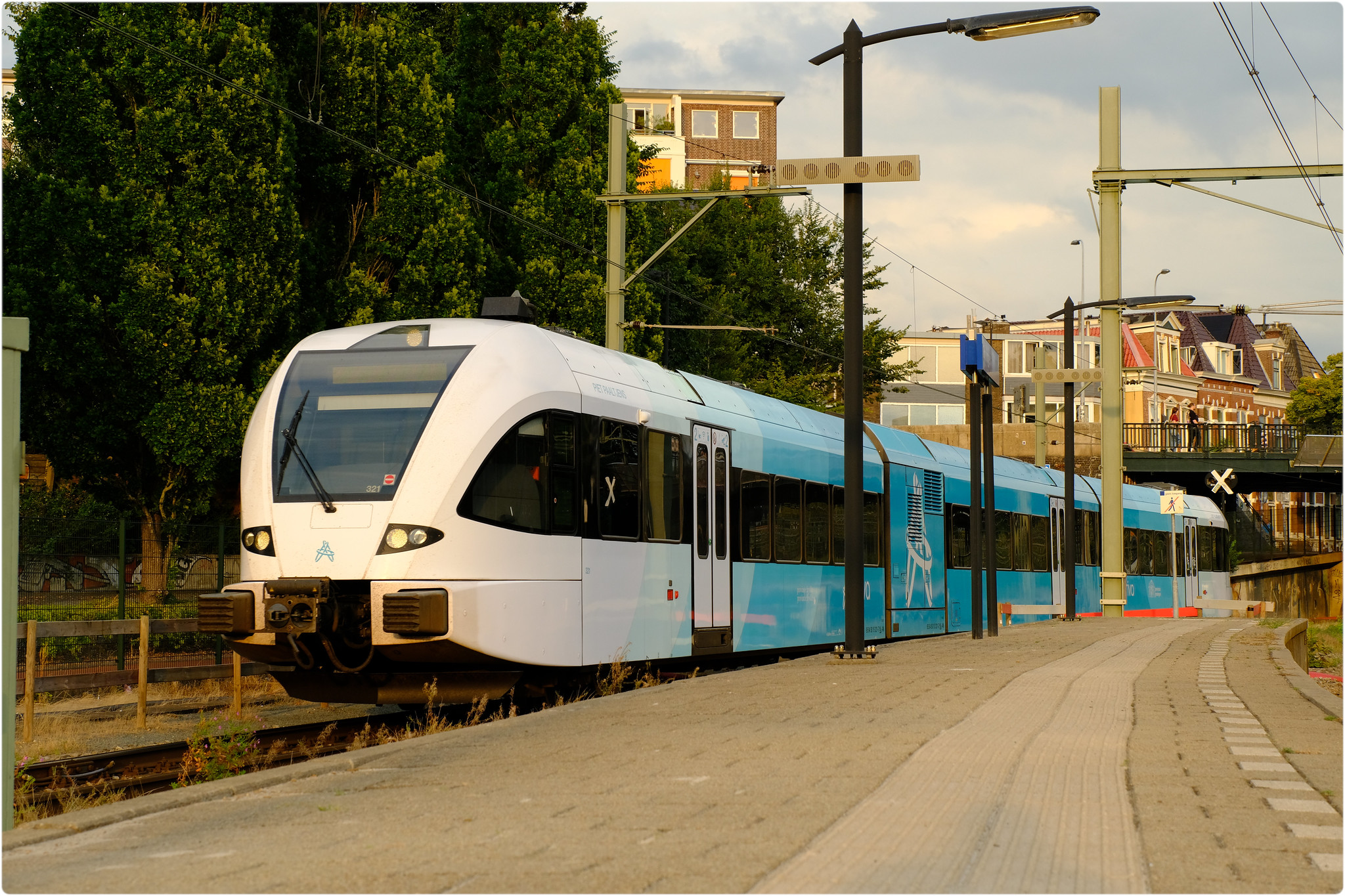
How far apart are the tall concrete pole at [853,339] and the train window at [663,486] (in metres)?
2.02

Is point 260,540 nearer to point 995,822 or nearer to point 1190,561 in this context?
point 995,822

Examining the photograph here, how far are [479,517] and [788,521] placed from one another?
7193 millimetres

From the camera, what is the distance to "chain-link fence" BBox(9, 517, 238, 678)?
1661cm

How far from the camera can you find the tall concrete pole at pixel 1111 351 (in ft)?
99.9

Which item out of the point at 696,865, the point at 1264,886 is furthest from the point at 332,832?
the point at 1264,886

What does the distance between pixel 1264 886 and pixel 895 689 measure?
24.7ft

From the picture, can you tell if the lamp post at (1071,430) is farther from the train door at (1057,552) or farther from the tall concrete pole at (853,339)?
the tall concrete pole at (853,339)

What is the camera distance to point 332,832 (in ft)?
20.9

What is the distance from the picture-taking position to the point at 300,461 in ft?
40.8

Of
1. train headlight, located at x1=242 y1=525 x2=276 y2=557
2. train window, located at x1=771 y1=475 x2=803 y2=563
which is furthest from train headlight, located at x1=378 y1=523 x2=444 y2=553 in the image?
train window, located at x1=771 y1=475 x2=803 y2=563

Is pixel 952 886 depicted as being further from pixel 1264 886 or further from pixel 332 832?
pixel 332 832

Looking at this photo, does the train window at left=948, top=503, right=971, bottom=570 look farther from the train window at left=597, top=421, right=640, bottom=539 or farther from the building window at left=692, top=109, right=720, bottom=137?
the building window at left=692, top=109, right=720, bottom=137

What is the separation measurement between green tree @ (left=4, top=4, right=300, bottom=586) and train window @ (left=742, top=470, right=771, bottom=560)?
7.79m

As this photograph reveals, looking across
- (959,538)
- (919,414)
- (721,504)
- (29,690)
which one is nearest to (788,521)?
(721,504)
